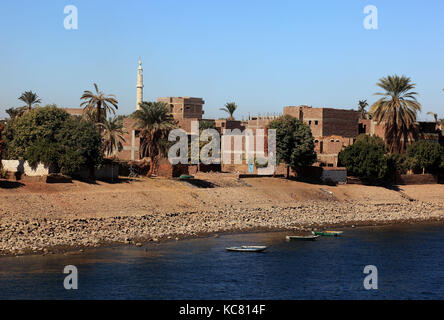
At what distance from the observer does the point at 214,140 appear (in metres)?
100

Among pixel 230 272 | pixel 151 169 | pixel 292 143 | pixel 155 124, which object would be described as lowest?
pixel 230 272

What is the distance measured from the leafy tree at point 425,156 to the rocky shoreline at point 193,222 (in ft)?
32.6

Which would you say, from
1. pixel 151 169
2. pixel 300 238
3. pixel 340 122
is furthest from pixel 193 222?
pixel 340 122

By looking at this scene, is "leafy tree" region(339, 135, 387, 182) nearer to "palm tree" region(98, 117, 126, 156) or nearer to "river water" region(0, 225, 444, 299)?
"river water" region(0, 225, 444, 299)

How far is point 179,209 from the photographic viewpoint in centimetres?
6938

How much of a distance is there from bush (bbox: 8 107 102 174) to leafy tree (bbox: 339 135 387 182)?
37288 mm

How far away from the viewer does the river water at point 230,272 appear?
4259 centimetres

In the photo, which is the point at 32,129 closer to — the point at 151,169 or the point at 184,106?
the point at 151,169

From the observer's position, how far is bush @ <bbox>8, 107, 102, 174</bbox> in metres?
69.9

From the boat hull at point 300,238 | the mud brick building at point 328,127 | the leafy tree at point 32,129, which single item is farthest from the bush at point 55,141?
the mud brick building at point 328,127

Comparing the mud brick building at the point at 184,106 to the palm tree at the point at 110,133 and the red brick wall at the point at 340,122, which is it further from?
the palm tree at the point at 110,133

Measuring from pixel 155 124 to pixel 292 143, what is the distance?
20240mm

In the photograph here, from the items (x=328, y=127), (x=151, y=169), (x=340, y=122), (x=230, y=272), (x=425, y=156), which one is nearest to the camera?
(x=230, y=272)
